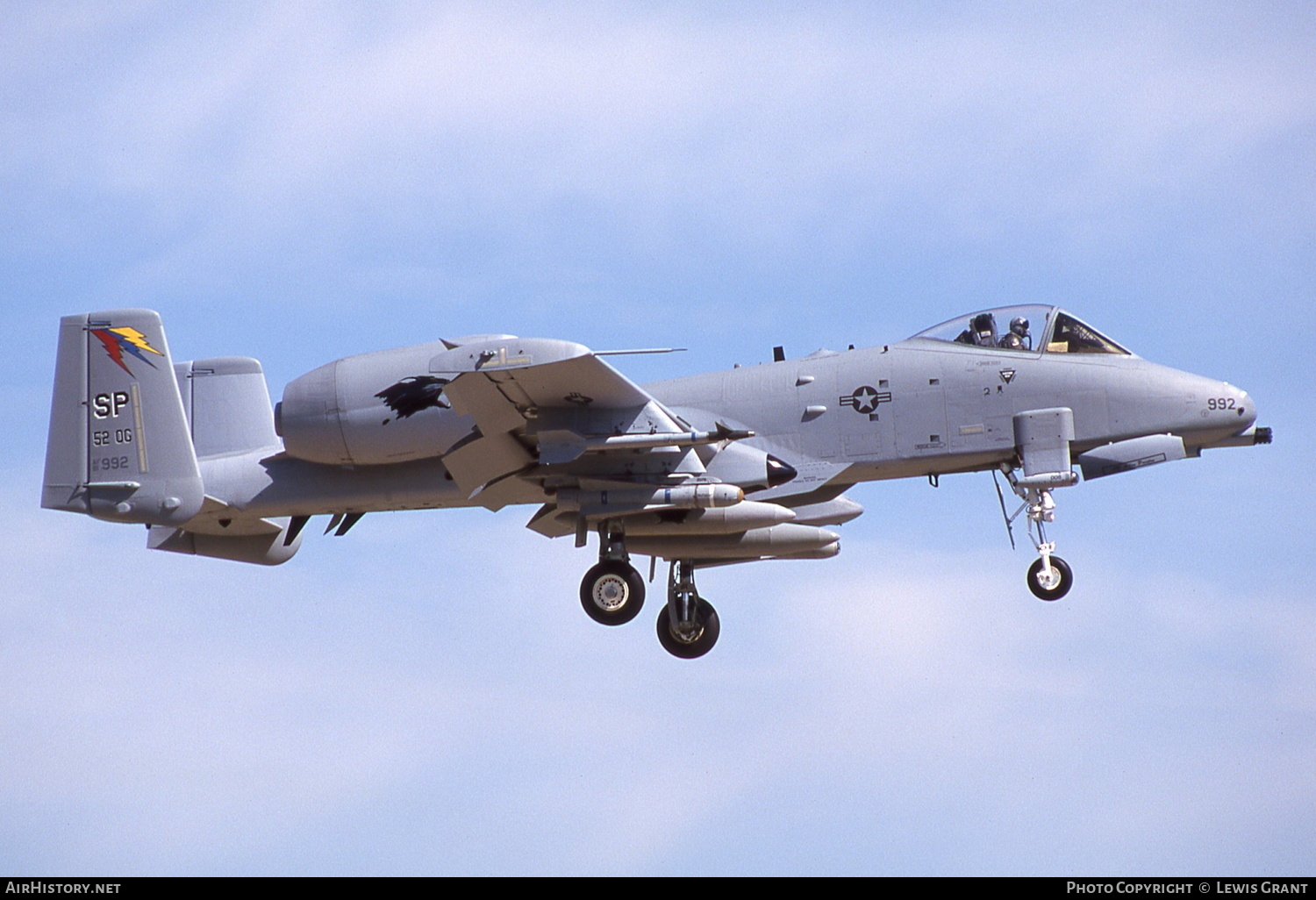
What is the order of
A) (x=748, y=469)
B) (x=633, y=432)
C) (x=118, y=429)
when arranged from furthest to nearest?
(x=118, y=429) < (x=748, y=469) < (x=633, y=432)

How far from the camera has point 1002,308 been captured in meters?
19.9

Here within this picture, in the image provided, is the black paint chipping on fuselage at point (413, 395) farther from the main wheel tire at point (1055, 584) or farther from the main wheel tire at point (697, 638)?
the main wheel tire at point (1055, 584)

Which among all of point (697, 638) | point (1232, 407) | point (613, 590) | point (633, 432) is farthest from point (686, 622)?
point (1232, 407)

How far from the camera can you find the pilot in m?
19.5

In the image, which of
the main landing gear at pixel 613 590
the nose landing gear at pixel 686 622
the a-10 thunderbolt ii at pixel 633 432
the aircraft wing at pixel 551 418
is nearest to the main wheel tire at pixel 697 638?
the nose landing gear at pixel 686 622

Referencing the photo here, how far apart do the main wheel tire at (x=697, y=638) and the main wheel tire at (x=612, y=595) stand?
8.25ft

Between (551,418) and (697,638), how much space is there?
4.77 metres

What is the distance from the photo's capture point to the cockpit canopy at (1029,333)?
19516mm

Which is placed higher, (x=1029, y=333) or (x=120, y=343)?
(x=120, y=343)

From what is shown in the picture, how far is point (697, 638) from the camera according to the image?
21969 millimetres

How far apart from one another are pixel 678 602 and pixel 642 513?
3094 mm

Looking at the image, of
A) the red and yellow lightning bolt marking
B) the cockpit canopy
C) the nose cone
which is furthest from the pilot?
the red and yellow lightning bolt marking

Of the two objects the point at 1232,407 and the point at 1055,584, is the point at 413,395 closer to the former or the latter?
the point at 1055,584

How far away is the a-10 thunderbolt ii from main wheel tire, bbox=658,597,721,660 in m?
1.81
